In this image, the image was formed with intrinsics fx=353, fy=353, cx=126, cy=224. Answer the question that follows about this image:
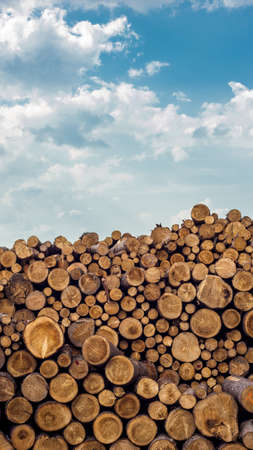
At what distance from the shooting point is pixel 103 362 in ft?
14.6

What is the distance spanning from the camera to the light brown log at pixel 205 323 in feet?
17.9

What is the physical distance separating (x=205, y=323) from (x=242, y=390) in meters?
1.20

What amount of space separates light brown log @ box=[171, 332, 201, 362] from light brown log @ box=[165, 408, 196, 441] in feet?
3.77

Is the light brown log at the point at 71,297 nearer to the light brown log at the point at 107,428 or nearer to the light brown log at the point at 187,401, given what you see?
the light brown log at the point at 107,428

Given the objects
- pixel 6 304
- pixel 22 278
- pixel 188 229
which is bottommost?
pixel 6 304

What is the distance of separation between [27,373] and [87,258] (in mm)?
2743

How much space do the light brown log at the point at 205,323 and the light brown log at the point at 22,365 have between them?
245 cm

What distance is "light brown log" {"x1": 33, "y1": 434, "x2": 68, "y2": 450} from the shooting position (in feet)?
14.1

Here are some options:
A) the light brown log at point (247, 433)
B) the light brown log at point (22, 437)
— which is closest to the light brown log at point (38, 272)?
the light brown log at point (22, 437)

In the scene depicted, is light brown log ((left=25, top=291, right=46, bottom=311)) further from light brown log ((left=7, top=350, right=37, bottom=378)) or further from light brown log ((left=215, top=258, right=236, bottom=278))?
light brown log ((left=215, top=258, right=236, bottom=278))

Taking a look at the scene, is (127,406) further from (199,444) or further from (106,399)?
(199,444)

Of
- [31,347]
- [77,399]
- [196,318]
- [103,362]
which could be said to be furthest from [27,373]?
[196,318]

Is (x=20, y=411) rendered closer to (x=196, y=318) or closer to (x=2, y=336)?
(x=2, y=336)

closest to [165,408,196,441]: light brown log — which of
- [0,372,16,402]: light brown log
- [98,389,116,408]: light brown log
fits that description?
[98,389,116,408]: light brown log
